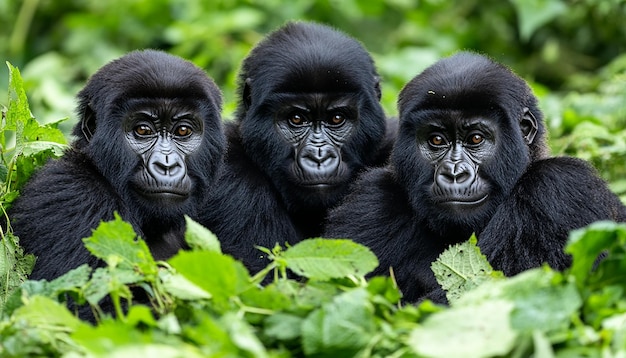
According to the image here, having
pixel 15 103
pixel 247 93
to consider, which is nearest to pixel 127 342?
pixel 15 103

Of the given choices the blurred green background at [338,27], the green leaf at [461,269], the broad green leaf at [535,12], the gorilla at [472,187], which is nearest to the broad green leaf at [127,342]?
the green leaf at [461,269]

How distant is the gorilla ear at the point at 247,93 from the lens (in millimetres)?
5863

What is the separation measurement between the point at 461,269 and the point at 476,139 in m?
0.90

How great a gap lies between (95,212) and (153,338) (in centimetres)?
164

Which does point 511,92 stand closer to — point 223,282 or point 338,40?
point 338,40

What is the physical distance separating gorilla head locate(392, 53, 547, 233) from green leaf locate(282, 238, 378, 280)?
4.04 feet

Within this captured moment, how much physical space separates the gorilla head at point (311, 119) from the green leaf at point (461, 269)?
1.42 m

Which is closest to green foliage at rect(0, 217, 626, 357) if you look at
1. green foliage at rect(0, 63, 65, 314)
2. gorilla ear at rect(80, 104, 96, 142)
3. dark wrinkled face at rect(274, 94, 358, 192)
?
green foliage at rect(0, 63, 65, 314)

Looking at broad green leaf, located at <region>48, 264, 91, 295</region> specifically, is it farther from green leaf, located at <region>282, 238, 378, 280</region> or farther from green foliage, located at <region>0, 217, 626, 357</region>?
green leaf, located at <region>282, 238, 378, 280</region>

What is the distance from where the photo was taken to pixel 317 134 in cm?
557

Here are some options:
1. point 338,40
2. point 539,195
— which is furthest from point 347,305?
point 338,40

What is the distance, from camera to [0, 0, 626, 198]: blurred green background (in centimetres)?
1018

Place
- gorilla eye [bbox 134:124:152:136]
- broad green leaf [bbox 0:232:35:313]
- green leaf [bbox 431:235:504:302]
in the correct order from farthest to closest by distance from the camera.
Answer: gorilla eye [bbox 134:124:152:136] → broad green leaf [bbox 0:232:35:313] → green leaf [bbox 431:235:504:302]

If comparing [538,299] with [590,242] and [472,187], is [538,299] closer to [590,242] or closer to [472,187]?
[590,242]
